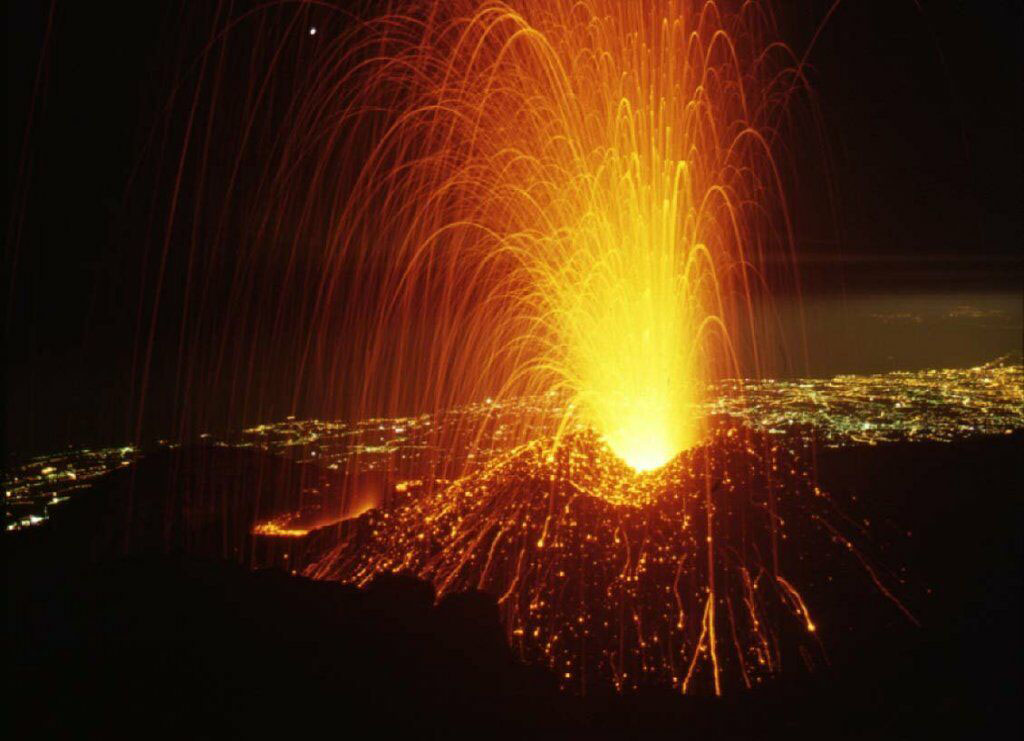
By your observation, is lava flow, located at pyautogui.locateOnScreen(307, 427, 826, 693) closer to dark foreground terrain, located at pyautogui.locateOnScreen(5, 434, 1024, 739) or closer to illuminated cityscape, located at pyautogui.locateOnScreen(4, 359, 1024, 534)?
dark foreground terrain, located at pyautogui.locateOnScreen(5, 434, 1024, 739)

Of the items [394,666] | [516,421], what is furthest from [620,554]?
[516,421]

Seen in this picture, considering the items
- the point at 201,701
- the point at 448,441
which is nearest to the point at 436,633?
the point at 201,701

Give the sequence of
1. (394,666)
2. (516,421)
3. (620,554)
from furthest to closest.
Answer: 1. (516,421)
2. (620,554)
3. (394,666)

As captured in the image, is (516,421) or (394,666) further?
(516,421)

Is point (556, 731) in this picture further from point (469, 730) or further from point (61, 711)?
point (61, 711)

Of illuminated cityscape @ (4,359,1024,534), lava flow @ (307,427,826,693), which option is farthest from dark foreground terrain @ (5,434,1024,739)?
illuminated cityscape @ (4,359,1024,534)

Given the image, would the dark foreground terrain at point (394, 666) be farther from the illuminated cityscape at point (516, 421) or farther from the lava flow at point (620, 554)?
the illuminated cityscape at point (516, 421)

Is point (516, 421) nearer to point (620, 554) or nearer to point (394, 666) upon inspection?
point (620, 554)

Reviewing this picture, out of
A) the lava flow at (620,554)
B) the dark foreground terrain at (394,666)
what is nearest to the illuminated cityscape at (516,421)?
the lava flow at (620,554)

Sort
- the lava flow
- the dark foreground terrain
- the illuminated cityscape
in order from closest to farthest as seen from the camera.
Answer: the dark foreground terrain, the lava flow, the illuminated cityscape
